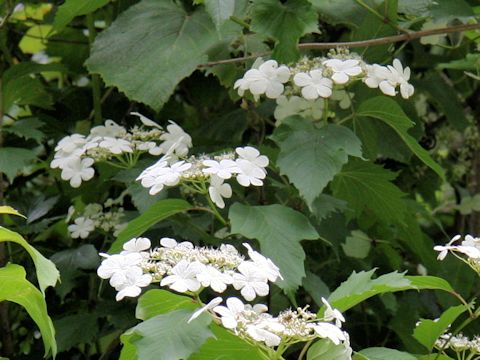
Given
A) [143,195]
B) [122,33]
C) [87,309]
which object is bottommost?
[87,309]

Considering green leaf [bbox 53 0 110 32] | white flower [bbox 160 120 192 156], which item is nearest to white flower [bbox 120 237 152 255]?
white flower [bbox 160 120 192 156]

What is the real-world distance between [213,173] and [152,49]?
0.43 metres

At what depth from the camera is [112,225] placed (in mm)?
1902

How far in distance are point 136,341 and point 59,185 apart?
1128mm

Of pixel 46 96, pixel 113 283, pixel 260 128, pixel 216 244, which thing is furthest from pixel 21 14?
pixel 113 283

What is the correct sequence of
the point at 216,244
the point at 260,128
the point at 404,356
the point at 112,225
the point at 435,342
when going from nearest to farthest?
the point at 404,356
the point at 435,342
the point at 216,244
the point at 112,225
the point at 260,128

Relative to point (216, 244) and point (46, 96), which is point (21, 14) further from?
point (216, 244)

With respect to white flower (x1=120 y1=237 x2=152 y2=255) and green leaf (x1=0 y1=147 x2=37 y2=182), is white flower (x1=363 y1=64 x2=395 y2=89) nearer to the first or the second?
white flower (x1=120 y1=237 x2=152 y2=255)

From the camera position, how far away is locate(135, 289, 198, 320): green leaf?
4.17 feet

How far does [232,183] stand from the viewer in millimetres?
1834

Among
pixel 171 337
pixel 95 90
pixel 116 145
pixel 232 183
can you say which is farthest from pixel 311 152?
pixel 95 90

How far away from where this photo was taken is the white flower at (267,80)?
5.60 ft

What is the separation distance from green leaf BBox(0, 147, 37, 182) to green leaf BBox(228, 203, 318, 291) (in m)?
0.50

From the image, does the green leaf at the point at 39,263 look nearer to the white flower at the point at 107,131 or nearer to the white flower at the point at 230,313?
the white flower at the point at 230,313
